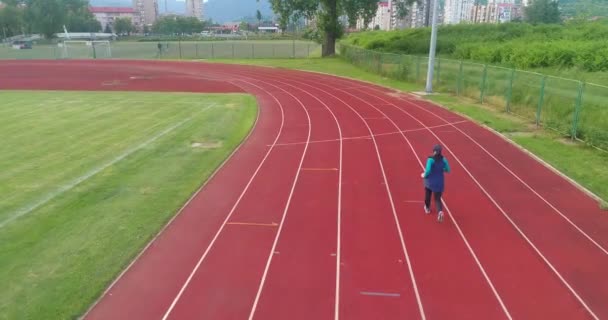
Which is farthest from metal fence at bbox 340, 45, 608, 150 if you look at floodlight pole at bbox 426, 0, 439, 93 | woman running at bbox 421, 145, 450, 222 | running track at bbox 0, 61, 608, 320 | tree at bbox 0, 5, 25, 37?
tree at bbox 0, 5, 25, 37

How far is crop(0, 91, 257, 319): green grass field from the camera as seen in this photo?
7453 mm

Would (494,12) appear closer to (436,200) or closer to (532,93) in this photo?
(532,93)

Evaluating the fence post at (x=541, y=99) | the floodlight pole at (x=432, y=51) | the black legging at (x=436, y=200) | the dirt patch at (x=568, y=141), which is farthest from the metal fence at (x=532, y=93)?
the black legging at (x=436, y=200)

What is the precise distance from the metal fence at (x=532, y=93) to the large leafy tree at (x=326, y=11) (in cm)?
1390

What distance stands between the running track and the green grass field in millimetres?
567

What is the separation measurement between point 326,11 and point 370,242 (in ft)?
131

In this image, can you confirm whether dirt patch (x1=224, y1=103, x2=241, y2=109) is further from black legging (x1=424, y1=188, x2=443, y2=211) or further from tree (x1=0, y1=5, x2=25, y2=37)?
tree (x1=0, y1=5, x2=25, y2=37)

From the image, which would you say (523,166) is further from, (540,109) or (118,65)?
(118,65)

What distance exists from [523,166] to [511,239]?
4988 mm

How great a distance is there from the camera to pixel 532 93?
19.0 m

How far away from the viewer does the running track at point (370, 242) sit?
6926mm

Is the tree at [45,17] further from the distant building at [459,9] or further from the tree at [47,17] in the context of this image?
the distant building at [459,9]

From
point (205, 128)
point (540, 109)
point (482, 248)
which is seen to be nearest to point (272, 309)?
point (482, 248)

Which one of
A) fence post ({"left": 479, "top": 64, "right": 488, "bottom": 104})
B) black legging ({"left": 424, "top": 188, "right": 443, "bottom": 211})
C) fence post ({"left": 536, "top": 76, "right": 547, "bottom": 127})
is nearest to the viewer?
black legging ({"left": 424, "top": 188, "right": 443, "bottom": 211})
